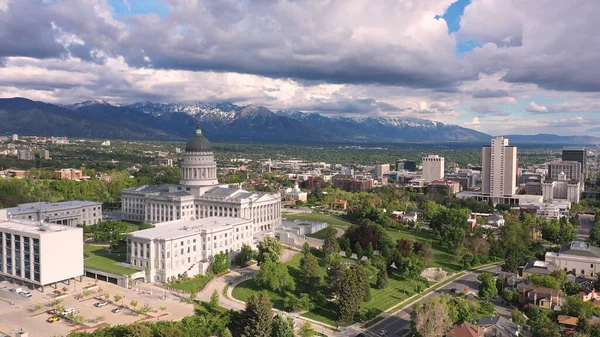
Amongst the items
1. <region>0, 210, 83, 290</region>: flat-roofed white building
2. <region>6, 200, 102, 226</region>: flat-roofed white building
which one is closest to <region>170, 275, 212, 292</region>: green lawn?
<region>0, 210, 83, 290</region>: flat-roofed white building

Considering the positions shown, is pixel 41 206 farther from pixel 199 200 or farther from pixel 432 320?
pixel 432 320

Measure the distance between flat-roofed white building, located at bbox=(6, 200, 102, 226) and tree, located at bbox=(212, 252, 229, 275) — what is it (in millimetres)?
35549

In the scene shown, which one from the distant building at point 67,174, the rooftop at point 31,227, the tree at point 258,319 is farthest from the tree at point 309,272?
the distant building at point 67,174

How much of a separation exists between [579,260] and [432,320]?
34.8 m

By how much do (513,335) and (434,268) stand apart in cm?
2698

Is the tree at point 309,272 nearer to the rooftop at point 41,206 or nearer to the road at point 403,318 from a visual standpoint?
the road at point 403,318

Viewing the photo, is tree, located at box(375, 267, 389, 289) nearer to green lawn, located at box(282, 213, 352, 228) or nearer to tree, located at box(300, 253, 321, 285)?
tree, located at box(300, 253, 321, 285)

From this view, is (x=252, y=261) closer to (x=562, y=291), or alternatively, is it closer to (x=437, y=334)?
(x=437, y=334)

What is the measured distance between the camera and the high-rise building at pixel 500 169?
6004 inches

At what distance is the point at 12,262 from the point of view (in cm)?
5928

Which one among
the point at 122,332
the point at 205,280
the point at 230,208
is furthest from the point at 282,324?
the point at 230,208

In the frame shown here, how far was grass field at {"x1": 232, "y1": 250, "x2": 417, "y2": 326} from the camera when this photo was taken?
54.5 meters

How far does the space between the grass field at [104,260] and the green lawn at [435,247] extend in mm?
41859

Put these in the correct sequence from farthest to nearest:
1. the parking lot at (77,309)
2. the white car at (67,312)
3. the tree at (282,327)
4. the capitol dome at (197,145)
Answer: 1. the capitol dome at (197,145)
2. the white car at (67,312)
3. the parking lot at (77,309)
4. the tree at (282,327)
